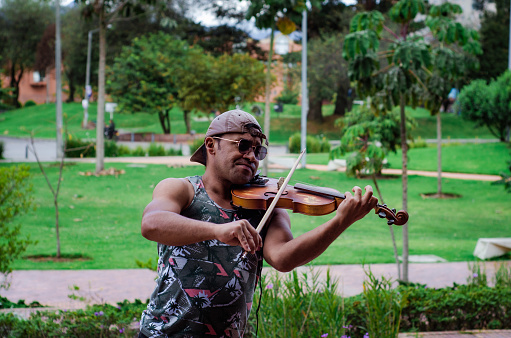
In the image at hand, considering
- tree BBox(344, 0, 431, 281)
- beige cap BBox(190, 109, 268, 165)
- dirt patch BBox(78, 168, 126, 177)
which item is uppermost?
tree BBox(344, 0, 431, 281)

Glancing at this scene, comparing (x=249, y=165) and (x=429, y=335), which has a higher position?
(x=249, y=165)

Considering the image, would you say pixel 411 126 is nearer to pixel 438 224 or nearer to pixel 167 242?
pixel 438 224

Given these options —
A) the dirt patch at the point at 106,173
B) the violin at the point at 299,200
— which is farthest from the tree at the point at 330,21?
the violin at the point at 299,200

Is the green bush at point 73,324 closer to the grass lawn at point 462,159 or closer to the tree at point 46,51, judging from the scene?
the grass lawn at point 462,159

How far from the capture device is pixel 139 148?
88.8ft

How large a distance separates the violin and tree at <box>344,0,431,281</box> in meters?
4.00

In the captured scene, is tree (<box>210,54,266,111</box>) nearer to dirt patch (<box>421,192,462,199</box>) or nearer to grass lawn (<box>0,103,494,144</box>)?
grass lawn (<box>0,103,494,144</box>)

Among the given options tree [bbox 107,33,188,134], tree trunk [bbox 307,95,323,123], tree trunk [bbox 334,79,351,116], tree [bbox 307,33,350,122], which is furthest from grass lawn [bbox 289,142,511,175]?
tree trunk [bbox 307,95,323,123]

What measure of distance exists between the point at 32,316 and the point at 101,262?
14.2 feet

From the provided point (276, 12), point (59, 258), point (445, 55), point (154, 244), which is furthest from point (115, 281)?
point (276, 12)

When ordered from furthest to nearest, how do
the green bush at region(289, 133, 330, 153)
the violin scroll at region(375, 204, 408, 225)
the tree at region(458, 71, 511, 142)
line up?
the green bush at region(289, 133, 330, 153), the tree at region(458, 71, 511, 142), the violin scroll at region(375, 204, 408, 225)

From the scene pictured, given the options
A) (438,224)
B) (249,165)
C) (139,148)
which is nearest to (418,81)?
(249,165)

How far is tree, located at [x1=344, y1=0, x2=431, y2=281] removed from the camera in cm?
591

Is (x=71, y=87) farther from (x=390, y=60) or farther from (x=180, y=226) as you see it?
(x=180, y=226)
